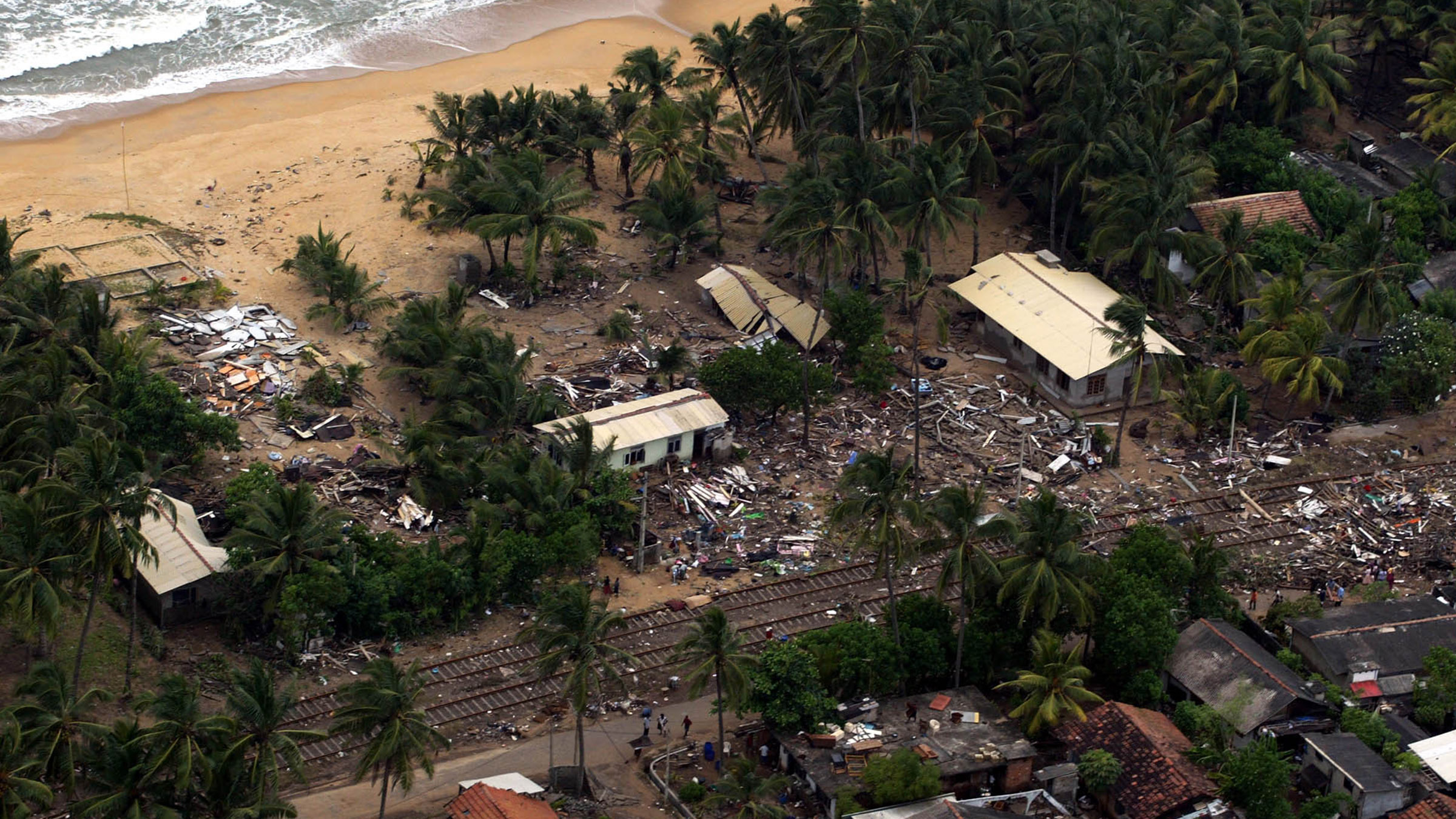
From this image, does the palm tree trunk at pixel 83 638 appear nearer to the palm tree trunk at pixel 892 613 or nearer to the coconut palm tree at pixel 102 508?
the coconut palm tree at pixel 102 508

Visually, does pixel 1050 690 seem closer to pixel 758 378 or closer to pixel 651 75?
pixel 758 378

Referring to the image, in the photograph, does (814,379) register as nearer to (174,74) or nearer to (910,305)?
(910,305)

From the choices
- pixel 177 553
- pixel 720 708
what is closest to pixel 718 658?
pixel 720 708

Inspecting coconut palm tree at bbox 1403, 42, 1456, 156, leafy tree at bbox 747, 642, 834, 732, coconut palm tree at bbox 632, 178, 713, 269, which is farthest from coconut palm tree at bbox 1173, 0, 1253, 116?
leafy tree at bbox 747, 642, 834, 732

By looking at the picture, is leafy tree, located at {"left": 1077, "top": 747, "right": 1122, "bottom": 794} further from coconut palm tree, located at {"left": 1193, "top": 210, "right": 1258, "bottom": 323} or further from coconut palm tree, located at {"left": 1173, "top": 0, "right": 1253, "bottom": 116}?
coconut palm tree, located at {"left": 1173, "top": 0, "right": 1253, "bottom": 116}

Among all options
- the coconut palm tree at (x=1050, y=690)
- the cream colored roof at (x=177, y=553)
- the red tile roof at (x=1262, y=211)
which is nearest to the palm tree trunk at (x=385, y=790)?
the cream colored roof at (x=177, y=553)

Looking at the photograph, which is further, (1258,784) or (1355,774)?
(1355,774)
